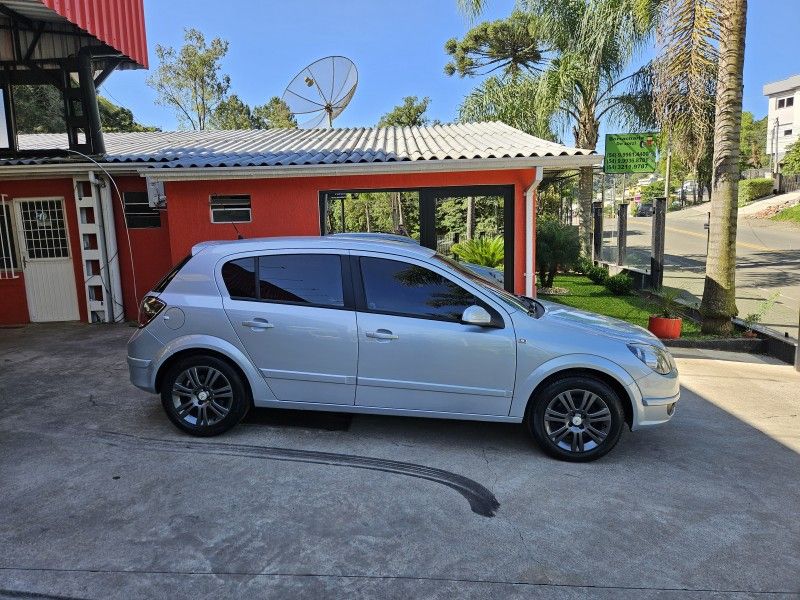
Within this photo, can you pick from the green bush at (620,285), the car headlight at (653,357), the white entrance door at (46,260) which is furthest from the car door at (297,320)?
the green bush at (620,285)

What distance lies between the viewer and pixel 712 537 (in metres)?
3.32

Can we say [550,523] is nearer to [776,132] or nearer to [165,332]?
[165,332]

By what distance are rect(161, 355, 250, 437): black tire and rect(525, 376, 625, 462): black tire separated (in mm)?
2360

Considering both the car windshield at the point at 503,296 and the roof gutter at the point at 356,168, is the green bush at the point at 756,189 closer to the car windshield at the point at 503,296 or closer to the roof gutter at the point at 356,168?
the roof gutter at the point at 356,168

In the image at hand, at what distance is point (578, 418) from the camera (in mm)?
4215

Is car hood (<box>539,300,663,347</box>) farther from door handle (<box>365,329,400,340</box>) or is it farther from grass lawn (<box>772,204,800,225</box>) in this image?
grass lawn (<box>772,204,800,225</box>)

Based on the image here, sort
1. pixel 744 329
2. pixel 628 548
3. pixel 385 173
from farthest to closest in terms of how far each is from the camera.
Answer: pixel 744 329
pixel 385 173
pixel 628 548

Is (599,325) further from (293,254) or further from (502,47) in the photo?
(502,47)

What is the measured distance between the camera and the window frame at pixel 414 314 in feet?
14.0

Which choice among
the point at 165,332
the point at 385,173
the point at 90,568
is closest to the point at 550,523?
the point at 90,568

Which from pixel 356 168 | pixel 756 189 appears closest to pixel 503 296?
pixel 356 168

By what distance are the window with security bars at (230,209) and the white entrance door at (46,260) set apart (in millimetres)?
2908

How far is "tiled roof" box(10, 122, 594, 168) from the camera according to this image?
8039 millimetres

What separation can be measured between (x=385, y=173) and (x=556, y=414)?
16.3 ft
